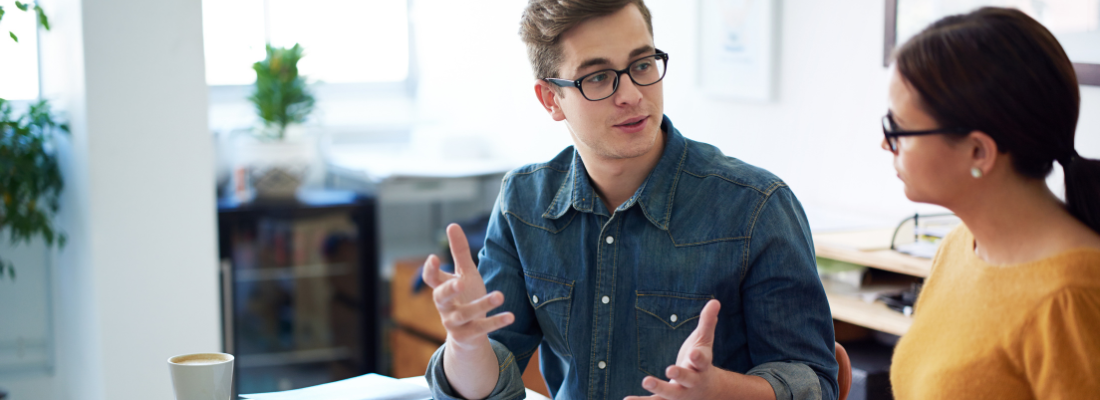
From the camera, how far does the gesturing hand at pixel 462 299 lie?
107cm

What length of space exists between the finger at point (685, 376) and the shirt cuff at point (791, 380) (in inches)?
7.3

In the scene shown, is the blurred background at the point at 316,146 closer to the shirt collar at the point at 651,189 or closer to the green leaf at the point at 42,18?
the green leaf at the point at 42,18

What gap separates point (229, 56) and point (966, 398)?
3.43 meters

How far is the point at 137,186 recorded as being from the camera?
242 centimetres

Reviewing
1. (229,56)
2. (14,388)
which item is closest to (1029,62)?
(14,388)

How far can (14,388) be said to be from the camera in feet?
9.64

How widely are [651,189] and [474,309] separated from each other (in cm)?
38

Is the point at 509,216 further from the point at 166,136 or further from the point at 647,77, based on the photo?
the point at 166,136

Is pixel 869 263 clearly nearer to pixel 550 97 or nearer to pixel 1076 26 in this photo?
pixel 1076 26

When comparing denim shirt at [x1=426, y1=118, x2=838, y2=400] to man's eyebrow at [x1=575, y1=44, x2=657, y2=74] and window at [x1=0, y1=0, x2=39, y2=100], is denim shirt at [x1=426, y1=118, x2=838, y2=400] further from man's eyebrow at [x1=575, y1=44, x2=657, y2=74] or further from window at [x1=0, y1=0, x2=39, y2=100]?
window at [x1=0, y1=0, x2=39, y2=100]

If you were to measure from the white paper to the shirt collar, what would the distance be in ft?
1.12

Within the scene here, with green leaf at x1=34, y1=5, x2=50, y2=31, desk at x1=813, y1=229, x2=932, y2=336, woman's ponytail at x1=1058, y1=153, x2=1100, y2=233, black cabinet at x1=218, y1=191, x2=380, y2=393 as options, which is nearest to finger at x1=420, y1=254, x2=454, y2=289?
woman's ponytail at x1=1058, y1=153, x2=1100, y2=233

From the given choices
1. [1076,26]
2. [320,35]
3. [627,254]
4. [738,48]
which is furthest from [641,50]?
[320,35]

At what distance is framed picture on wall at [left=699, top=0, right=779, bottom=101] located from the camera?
2498 mm
